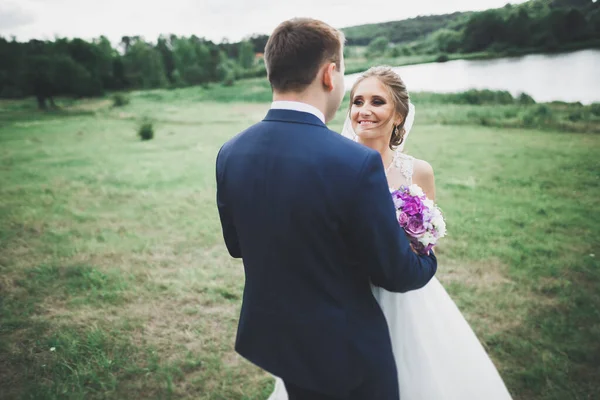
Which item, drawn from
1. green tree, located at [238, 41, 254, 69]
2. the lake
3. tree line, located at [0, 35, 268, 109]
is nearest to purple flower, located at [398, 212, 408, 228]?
the lake

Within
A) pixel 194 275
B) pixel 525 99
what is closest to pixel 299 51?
pixel 194 275

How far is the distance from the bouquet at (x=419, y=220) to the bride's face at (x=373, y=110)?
986mm

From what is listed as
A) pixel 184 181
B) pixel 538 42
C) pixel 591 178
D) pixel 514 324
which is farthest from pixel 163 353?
pixel 538 42

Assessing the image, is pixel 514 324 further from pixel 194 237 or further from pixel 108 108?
pixel 108 108

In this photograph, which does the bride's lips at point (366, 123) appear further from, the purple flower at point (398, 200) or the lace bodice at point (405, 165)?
the purple flower at point (398, 200)

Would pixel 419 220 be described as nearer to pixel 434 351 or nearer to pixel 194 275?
pixel 434 351

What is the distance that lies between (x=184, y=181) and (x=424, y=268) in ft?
35.1

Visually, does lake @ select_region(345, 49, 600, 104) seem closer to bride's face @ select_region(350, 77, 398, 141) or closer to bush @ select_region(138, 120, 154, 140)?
bride's face @ select_region(350, 77, 398, 141)

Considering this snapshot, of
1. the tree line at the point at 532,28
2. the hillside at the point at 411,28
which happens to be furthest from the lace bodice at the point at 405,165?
the hillside at the point at 411,28

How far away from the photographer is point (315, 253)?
1508mm

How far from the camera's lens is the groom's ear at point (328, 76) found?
5.13 ft

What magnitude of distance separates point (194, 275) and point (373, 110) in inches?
176

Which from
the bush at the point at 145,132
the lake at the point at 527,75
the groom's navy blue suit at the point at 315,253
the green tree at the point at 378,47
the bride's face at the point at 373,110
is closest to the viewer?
the groom's navy blue suit at the point at 315,253

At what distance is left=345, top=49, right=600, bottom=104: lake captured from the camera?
13648 millimetres
